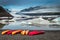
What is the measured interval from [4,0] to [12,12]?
0.19 metres

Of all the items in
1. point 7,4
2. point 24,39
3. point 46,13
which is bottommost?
point 24,39

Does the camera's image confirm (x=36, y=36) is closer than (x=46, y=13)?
Yes

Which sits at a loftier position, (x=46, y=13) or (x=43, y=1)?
(x=43, y=1)

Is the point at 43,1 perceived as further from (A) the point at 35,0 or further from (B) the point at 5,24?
(B) the point at 5,24

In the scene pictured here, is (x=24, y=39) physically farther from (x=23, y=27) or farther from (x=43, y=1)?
(x=43, y=1)

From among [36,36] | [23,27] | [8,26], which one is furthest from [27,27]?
[36,36]

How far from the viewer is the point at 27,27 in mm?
2293

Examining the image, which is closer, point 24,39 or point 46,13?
point 24,39

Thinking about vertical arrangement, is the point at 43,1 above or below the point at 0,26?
above

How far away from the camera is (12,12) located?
2.33 meters

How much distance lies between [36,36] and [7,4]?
67cm

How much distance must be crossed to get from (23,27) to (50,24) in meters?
0.35

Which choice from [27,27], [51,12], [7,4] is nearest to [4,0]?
[7,4]

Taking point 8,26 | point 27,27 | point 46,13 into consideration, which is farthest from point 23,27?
point 46,13
